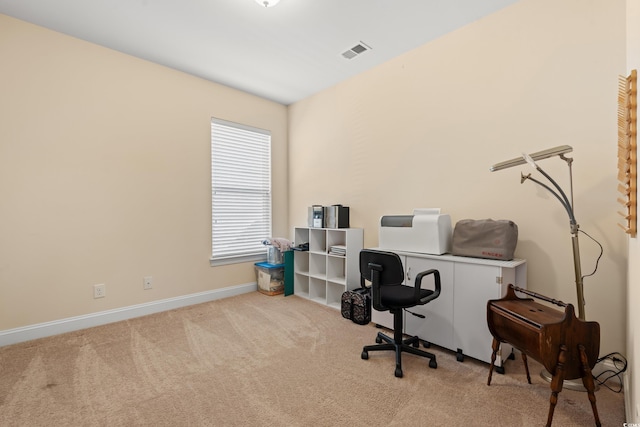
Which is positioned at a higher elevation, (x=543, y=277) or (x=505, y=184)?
(x=505, y=184)

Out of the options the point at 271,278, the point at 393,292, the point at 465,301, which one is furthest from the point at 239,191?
the point at 465,301

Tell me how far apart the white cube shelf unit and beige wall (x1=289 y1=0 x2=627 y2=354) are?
31 cm

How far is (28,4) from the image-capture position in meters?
2.42

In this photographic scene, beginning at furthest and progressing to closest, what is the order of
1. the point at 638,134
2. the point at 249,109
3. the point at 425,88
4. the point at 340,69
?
the point at 249,109, the point at 340,69, the point at 425,88, the point at 638,134

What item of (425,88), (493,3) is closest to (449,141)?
(425,88)

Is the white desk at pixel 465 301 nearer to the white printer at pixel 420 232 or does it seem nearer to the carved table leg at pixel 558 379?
the white printer at pixel 420 232

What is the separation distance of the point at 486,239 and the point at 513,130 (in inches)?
39.2

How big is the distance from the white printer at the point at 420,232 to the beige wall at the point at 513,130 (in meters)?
0.30

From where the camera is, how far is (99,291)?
9.91 ft

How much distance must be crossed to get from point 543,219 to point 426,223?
2.90ft

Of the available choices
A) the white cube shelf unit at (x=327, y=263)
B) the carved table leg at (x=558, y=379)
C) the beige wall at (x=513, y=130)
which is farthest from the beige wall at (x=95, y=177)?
the carved table leg at (x=558, y=379)

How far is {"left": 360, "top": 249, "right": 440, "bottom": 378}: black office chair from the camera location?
6.91ft

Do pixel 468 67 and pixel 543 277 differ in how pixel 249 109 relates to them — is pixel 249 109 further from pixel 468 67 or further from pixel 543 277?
pixel 543 277

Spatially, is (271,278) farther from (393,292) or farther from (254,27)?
(254,27)
